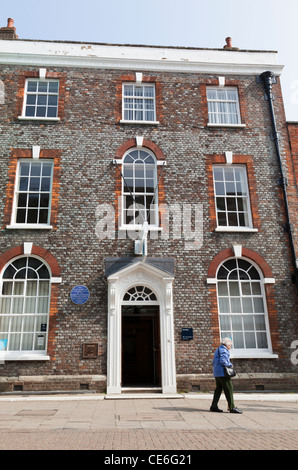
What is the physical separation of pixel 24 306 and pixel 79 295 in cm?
169

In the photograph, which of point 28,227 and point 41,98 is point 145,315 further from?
point 41,98

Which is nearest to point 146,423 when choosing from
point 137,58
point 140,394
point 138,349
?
point 140,394

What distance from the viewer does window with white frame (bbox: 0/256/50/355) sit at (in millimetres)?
10383

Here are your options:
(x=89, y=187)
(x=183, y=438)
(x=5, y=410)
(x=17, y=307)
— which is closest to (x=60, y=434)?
(x=183, y=438)

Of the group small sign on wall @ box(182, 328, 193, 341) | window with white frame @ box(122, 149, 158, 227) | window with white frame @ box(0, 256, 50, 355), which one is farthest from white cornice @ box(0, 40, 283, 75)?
small sign on wall @ box(182, 328, 193, 341)

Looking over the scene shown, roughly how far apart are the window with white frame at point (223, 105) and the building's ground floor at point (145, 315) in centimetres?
497

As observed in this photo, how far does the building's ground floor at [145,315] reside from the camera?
10055mm

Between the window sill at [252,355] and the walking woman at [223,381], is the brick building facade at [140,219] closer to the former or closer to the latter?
the window sill at [252,355]

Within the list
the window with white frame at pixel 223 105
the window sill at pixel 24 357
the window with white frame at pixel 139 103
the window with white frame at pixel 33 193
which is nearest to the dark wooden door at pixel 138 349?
the window sill at pixel 24 357

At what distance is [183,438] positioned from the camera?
209 inches

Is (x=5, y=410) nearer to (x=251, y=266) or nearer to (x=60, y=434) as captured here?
(x=60, y=434)

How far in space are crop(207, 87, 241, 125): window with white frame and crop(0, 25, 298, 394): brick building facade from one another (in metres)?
0.06

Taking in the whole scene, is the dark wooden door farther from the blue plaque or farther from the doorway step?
the blue plaque

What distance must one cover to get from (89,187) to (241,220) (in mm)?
5194
